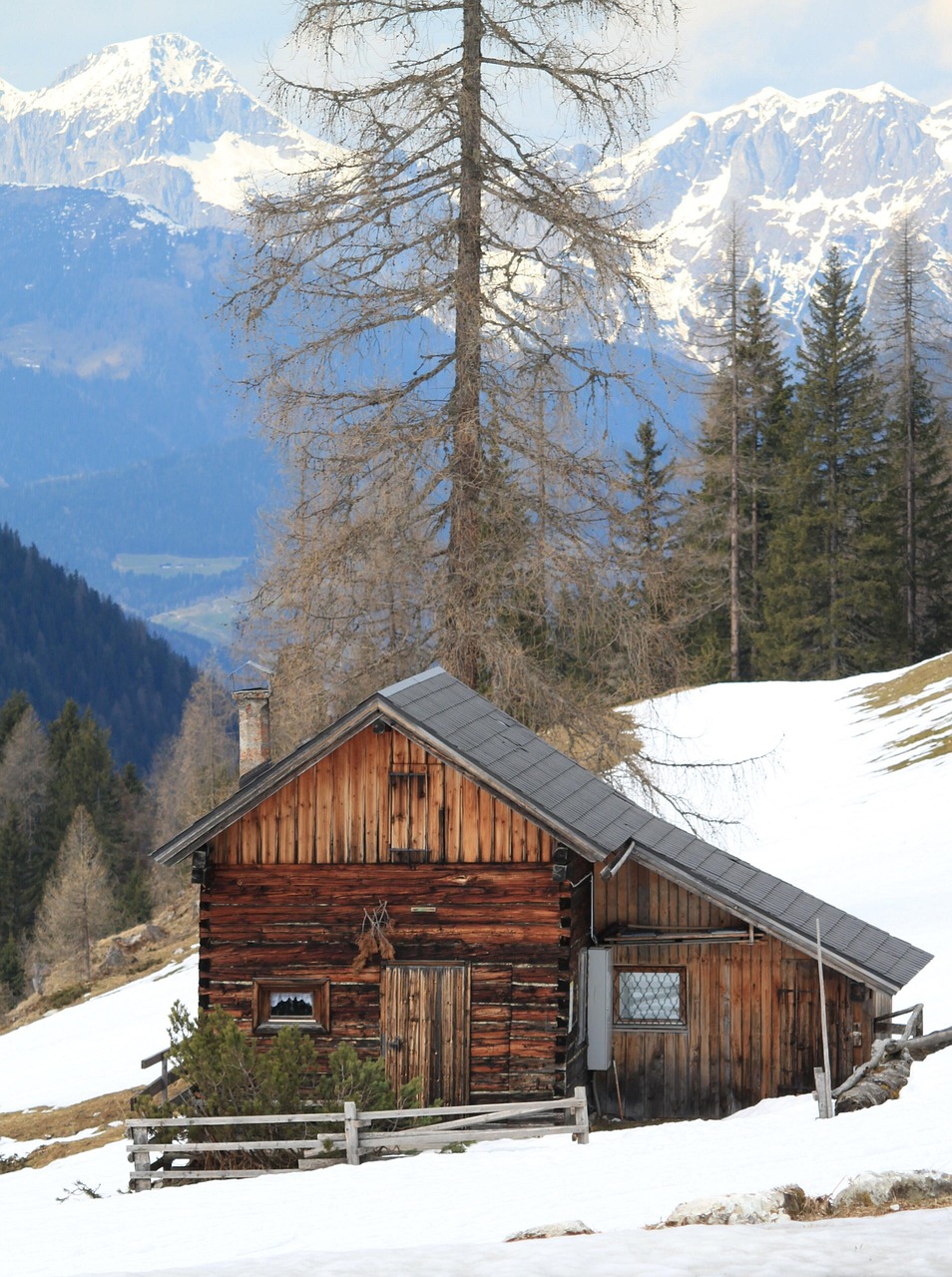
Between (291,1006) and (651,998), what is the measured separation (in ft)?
15.3

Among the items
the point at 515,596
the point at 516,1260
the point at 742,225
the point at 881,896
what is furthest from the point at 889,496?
the point at 516,1260

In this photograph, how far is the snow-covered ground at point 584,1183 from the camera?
6742 mm

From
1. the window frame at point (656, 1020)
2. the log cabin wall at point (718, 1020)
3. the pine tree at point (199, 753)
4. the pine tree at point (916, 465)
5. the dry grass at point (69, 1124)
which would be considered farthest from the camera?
the pine tree at point (199, 753)

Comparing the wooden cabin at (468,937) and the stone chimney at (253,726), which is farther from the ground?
the stone chimney at (253,726)

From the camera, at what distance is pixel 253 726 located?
21.3 metres

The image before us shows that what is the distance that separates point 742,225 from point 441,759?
5216cm

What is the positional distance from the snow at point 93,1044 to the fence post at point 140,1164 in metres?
10.9

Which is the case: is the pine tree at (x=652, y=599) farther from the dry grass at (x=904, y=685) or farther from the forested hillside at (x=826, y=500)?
the forested hillside at (x=826, y=500)

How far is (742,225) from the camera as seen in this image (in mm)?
64125

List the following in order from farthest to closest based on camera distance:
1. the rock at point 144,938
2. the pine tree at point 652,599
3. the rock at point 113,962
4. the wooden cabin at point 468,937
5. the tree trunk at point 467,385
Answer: the rock at point 144,938 → the rock at point 113,962 → the tree trunk at point 467,385 → the pine tree at point 652,599 → the wooden cabin at point 468,937

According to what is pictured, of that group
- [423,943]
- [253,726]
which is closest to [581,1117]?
[423,943]

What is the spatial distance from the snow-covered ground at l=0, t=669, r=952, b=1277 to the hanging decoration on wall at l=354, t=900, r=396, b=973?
114 inches

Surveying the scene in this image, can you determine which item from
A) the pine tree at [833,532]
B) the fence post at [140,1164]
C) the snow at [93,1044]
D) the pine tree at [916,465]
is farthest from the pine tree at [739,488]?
the fence post at [140,1164]

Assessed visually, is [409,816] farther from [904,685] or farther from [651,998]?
[904,685]
